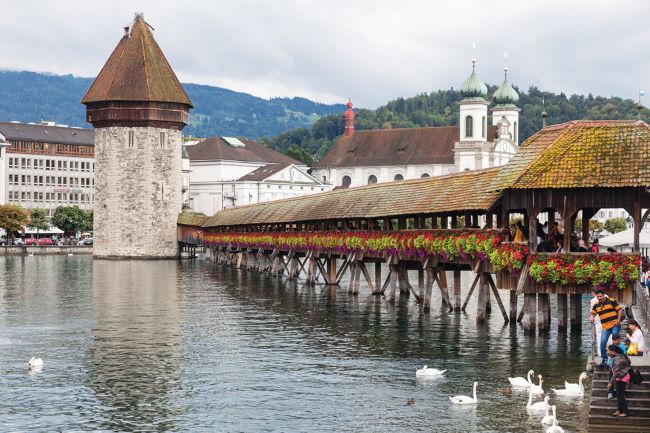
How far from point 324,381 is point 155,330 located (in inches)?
482

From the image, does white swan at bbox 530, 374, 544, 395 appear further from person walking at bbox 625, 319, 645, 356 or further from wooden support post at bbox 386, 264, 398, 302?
wooden support post at bbox 386, 264, 398, 302

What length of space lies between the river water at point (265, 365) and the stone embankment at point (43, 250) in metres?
65.7

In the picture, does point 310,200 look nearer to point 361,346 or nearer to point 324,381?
point 361,346

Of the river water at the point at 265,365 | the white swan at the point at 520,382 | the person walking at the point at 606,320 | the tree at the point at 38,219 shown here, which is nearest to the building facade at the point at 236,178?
the tree at the point at 38,219

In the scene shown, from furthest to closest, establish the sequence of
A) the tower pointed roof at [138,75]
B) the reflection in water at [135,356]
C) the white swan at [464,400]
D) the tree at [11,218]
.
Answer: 1. the tree at [11,218]
2. the tower pointed roof at [138,75]
3. the white swan at [464,400]
4. the reflection in water at [135,356]

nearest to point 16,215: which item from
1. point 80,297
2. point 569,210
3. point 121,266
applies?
point 121,266

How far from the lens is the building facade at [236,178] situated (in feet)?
497

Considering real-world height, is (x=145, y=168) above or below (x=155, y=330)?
above

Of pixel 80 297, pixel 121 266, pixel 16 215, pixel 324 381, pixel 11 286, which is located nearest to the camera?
pixel 324 381

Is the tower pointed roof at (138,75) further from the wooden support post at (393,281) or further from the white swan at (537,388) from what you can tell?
the white swan at (537,388)

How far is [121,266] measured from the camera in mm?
88000

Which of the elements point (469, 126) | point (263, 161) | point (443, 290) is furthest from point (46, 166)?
point (443, 290)

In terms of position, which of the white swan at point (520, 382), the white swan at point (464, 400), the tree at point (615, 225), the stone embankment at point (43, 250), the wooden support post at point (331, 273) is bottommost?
the white swan at point (464, 400)

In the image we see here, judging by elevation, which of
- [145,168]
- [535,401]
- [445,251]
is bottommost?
[535,401]
